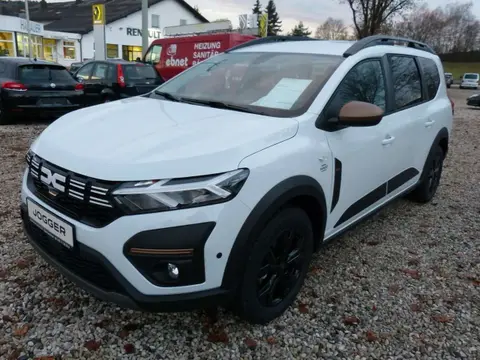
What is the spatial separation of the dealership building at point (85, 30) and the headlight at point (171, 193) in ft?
94.8

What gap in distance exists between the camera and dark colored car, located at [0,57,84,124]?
25.2ft

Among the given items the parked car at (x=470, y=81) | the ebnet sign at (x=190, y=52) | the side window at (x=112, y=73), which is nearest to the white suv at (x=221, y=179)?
the side window at (x=112, y=73)

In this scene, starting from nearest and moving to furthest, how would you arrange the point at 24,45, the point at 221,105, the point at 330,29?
the point at 221,105
the point at 24,45
the point at 330,29

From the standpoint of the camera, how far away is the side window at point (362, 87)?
2703 mm

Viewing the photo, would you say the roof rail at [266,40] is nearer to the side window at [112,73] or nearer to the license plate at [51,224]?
the license plate at [51,224]

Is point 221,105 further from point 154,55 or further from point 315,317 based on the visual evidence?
point 154,55

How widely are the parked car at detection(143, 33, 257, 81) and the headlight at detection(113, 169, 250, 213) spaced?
1071 cm

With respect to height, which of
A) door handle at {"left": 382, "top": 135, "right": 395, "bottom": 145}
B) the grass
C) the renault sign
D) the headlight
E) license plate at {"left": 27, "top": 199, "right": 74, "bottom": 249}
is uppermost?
the renault sign

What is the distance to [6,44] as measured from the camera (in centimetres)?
2956

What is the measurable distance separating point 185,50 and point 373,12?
74.0 feet

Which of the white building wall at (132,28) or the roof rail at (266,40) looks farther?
the white building wall at (132,28)

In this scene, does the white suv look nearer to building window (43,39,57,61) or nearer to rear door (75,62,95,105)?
rear door (75,62,95,105)

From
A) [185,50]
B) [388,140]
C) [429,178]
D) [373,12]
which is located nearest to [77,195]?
[388,140]

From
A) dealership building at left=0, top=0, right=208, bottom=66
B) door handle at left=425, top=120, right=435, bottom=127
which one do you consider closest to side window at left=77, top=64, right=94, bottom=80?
door handle at left=425, top=120, right=435, bottom=127
